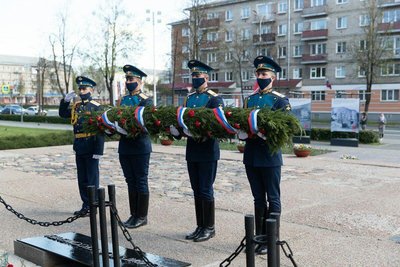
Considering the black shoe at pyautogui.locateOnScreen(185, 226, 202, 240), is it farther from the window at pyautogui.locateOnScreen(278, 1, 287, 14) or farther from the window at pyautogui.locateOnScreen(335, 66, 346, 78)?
the window at pyautogui.locateOnScreen(278, 1, 287, 14)

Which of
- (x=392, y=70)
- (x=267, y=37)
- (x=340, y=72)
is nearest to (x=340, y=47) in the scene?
(x=340, y=72)

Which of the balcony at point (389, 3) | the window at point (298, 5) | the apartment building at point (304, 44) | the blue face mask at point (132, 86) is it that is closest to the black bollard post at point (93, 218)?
the blue face mask at point (132, 86)

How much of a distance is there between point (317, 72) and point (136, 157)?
48.8m

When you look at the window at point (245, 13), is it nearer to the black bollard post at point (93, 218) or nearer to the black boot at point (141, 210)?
the black boot at point (141, 210)

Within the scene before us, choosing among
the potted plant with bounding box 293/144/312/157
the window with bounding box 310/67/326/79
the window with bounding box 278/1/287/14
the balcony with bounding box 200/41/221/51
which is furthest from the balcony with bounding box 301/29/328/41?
the potted plant with bounding box 293/144/312/157

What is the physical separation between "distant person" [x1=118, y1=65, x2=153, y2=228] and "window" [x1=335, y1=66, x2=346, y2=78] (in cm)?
4670

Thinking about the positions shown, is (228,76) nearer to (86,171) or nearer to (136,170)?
(86,171)

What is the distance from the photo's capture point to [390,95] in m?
46.7

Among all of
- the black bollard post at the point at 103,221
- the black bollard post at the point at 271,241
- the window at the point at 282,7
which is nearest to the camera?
the black bollard post at the point at 271,241

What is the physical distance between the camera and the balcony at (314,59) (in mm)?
51281

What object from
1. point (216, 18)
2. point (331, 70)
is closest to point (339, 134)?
point (331, 70)

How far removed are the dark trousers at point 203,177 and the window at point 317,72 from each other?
1902 inches

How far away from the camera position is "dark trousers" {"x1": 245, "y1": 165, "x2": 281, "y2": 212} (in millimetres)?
5238

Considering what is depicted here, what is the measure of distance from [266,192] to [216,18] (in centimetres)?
5413
